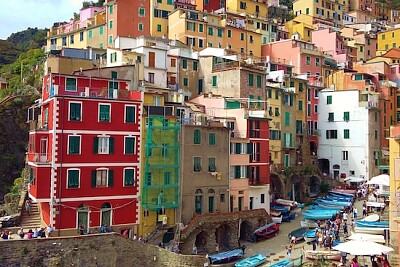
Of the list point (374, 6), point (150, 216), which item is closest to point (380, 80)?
point (150, 216)

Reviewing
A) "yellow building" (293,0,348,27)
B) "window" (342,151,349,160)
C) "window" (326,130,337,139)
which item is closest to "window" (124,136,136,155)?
"window" (342,151,349,160)

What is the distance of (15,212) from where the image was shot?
4106 centimetres

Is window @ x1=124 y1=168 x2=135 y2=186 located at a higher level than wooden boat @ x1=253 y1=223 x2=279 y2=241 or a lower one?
higher

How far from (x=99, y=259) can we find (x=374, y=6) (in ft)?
387

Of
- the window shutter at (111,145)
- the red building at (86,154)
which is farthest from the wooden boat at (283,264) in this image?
the window shutter at (111,145)

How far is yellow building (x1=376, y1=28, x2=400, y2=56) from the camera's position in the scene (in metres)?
101

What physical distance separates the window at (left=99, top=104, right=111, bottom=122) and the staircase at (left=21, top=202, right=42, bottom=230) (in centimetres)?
914

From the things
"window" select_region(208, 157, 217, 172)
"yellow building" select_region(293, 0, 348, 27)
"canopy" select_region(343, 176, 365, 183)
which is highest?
"yellow building" select_region(293, 0, 348, 27)

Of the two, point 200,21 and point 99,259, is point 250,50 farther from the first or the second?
point 99,259

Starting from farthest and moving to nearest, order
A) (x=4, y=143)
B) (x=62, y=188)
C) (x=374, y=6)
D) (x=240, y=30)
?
(x=374, y=6)
(x=240, y=30)
(x=4, y=143)
(x=62, y=188)

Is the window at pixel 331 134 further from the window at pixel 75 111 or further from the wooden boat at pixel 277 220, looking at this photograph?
the window at pixel 75 111

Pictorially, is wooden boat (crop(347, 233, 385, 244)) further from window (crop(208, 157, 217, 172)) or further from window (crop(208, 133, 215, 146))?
window (crop(208, 133, 215, 146))

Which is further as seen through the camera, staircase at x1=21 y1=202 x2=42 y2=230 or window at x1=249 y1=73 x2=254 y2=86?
window at x1=249 y1=73 x2=254 y2=86

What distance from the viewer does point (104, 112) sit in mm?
37906
